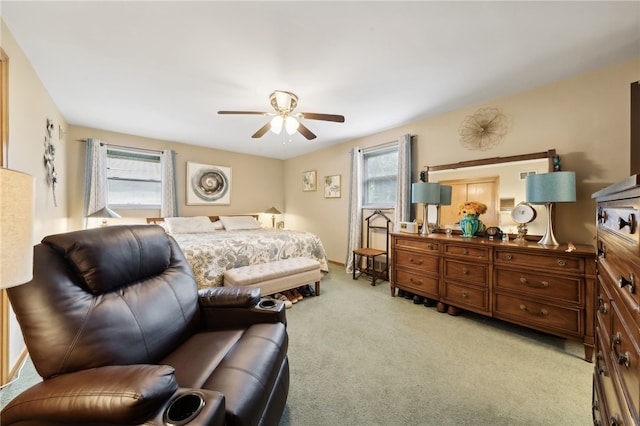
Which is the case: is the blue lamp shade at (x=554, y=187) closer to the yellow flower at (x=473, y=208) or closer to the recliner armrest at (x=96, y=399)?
the yellow flower at (x=473, y=208)

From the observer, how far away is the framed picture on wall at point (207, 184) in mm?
4812

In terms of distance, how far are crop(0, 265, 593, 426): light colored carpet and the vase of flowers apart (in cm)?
95

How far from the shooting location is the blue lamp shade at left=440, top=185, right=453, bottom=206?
3.11m

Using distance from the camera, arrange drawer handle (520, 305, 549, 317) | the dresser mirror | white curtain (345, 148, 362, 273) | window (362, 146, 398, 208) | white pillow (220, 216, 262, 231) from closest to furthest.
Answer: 1. drawer handle (520, 305, 549, 317)
2. the dresser mirror
3. window (362, 146, 398, 208)
4. white curtain (345, 148, 362, 273)
5. white pillow (220, 216, 262, 231)

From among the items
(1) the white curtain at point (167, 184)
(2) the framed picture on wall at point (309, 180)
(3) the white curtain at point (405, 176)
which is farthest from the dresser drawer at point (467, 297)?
(1) the white curtain at point (167, 184)

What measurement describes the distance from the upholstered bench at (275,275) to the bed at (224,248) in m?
0.13

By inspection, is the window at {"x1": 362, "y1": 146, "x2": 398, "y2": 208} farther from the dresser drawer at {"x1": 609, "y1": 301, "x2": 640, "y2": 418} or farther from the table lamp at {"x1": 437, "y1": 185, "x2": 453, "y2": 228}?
the dresser drawer at {"x1": 609, "y1": 301, "x2": 640, "y2": 418}

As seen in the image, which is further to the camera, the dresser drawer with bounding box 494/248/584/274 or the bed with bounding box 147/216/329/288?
the bed with bounding box 147/216/329/288

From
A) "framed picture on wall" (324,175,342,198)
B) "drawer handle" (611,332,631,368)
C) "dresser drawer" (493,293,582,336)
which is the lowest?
"dresser drawer" (493,293,582,336)

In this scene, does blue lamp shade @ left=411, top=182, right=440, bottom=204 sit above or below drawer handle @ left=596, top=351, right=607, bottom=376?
above

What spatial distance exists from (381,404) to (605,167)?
2838 millimetres

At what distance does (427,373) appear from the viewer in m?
1.72

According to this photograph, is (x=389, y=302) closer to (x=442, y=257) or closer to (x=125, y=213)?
(x=442, y=257)

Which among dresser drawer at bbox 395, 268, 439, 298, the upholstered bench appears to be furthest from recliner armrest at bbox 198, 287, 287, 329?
dresser drawer at bbox 395, 268, 439, 298
